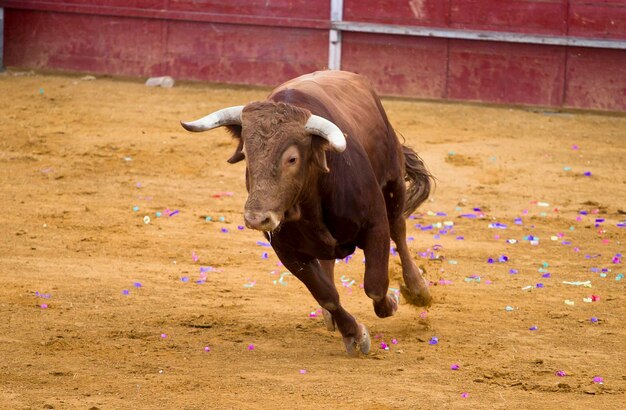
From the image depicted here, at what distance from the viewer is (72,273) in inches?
283

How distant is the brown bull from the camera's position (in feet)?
15.9

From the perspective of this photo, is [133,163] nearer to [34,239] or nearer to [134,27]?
[34,239]

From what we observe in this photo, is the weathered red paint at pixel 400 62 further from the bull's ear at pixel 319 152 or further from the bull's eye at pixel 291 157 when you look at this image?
the bull's eye at pixel 291 157

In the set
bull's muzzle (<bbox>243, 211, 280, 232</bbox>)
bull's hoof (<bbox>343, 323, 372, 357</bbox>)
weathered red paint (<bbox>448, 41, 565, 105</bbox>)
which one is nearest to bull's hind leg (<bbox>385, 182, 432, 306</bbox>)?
bull's hoof (<bbox>343, 323, 372, 357</bbox>)

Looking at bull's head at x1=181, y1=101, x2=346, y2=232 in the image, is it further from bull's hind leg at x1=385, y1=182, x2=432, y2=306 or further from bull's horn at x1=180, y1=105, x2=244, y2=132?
bull's hind leg at x1=385, y1=182, x2=432, y2=306

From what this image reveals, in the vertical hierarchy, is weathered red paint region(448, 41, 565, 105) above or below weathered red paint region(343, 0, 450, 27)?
below

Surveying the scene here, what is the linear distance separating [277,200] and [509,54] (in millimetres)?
8659

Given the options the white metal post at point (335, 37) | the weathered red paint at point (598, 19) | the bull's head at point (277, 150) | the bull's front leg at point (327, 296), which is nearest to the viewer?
the bull's head at point (277, 150)

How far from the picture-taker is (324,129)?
16.1 feet

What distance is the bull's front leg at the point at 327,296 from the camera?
18.2ft

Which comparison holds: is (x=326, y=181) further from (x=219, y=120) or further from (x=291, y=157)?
(x=219, y=120)

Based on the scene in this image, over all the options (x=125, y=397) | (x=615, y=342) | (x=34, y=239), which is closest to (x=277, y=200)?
(x=125, y=397)

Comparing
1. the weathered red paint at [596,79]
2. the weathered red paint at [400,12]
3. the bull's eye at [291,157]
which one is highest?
the bull's eye at [291,157]

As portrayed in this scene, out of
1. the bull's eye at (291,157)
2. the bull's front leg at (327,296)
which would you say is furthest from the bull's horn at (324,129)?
the bull's front leg at (327,296)
